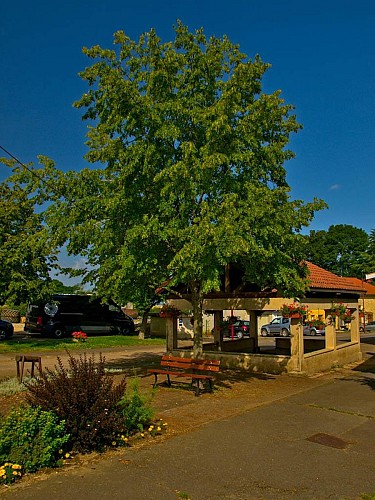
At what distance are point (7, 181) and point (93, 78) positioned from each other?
15901 mm

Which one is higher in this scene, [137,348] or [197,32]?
[197,32]

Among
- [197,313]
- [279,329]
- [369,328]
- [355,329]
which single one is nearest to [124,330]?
[279,329]

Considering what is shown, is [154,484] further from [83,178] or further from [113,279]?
[83,178]

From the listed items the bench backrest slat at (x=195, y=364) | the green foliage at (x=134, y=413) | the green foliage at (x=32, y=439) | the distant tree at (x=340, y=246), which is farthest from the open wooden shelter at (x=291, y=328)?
the distant tree at (x=340, y=246)

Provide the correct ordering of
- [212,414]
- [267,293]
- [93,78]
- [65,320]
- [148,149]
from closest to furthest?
[212,414] < [148,149] < [93,78] < [267,293] < [65,320]

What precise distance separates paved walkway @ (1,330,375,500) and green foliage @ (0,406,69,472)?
227mm

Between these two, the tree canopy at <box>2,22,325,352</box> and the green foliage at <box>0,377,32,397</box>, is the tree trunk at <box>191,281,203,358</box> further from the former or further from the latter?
the green foliage at <box>0,377,32,397</box>

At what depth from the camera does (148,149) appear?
9812 millimetres

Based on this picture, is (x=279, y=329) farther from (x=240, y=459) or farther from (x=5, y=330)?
(x=240, y=459)

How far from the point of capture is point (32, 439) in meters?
5.74

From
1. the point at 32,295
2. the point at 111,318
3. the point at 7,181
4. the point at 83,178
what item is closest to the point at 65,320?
the point at 111,318

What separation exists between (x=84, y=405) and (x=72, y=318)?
23.1 meters

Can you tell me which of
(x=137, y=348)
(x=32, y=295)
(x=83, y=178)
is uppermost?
(x=83, y=178)

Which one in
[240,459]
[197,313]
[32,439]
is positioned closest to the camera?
[32,439]
